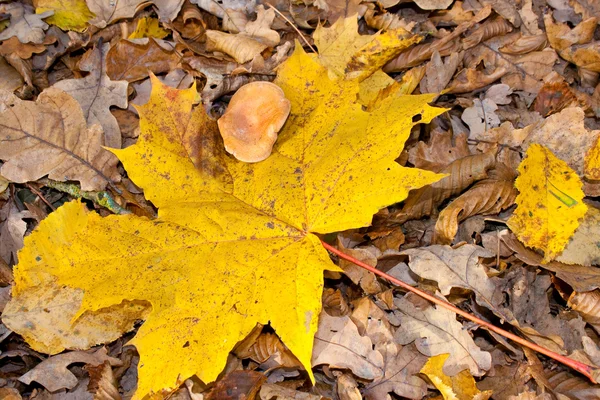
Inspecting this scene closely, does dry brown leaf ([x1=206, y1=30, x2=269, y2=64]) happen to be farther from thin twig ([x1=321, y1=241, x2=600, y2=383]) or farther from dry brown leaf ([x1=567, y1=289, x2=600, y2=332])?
dry brown leaf ([x1=567, y1=289, x2=600, y2=332])

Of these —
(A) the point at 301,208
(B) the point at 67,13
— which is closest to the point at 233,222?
(A) the point at 301,208

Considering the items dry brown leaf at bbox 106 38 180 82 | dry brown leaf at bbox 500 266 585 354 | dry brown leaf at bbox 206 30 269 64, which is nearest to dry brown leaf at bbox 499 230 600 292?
dry brown leaf at bbox 500 266 585 354

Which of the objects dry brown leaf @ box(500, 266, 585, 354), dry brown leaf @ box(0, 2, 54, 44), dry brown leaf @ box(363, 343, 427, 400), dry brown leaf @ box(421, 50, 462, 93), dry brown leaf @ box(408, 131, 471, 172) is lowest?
dry brown leaf @ box(363, 343, 427, 400)

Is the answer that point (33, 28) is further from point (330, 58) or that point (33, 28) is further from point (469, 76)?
point (469, 76)

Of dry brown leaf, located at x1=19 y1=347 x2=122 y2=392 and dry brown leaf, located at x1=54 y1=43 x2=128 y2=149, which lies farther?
dry brown leaf, located at x1=54 y1=43 x2=128 y2=149

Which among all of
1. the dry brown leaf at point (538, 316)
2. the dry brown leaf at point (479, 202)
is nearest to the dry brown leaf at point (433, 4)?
the dry brown leaf at point (479, 202)

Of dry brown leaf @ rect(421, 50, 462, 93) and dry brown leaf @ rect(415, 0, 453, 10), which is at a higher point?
dry brown leaf @ rect(415, 0, 453, 10)
